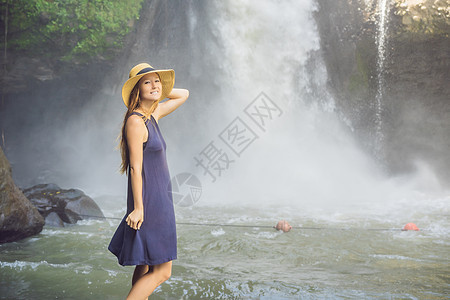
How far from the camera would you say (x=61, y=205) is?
6906 millimetres

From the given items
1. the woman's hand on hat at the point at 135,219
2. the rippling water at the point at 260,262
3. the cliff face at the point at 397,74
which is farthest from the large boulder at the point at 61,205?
the cliff face at the point at 397,74

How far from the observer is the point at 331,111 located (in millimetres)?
11844

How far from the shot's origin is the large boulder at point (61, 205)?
6.60m

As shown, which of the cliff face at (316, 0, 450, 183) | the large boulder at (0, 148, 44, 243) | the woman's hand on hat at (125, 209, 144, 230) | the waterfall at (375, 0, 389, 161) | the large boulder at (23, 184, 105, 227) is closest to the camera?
the woman's hand on hat at (125, 209, 144, 230)

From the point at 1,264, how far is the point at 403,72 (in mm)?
9914

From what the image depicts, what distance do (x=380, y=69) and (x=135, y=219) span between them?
10058 millimetres

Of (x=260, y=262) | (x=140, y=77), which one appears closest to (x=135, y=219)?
(x=140, y=77)

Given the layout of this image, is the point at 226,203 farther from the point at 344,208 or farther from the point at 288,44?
the point at 288,44

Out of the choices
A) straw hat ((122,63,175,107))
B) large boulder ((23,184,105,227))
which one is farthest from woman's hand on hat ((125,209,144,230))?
large boulder ((23,184,105,227))

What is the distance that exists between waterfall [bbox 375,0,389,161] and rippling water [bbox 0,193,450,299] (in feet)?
15.4

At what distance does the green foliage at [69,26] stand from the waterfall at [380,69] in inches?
250

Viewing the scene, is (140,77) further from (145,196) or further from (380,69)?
(380,69)

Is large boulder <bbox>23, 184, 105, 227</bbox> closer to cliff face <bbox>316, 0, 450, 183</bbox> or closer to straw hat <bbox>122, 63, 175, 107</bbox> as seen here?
straw hat <bbox>122, 63, 175, 107</bbox>

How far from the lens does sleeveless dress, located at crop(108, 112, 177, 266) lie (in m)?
2.13
